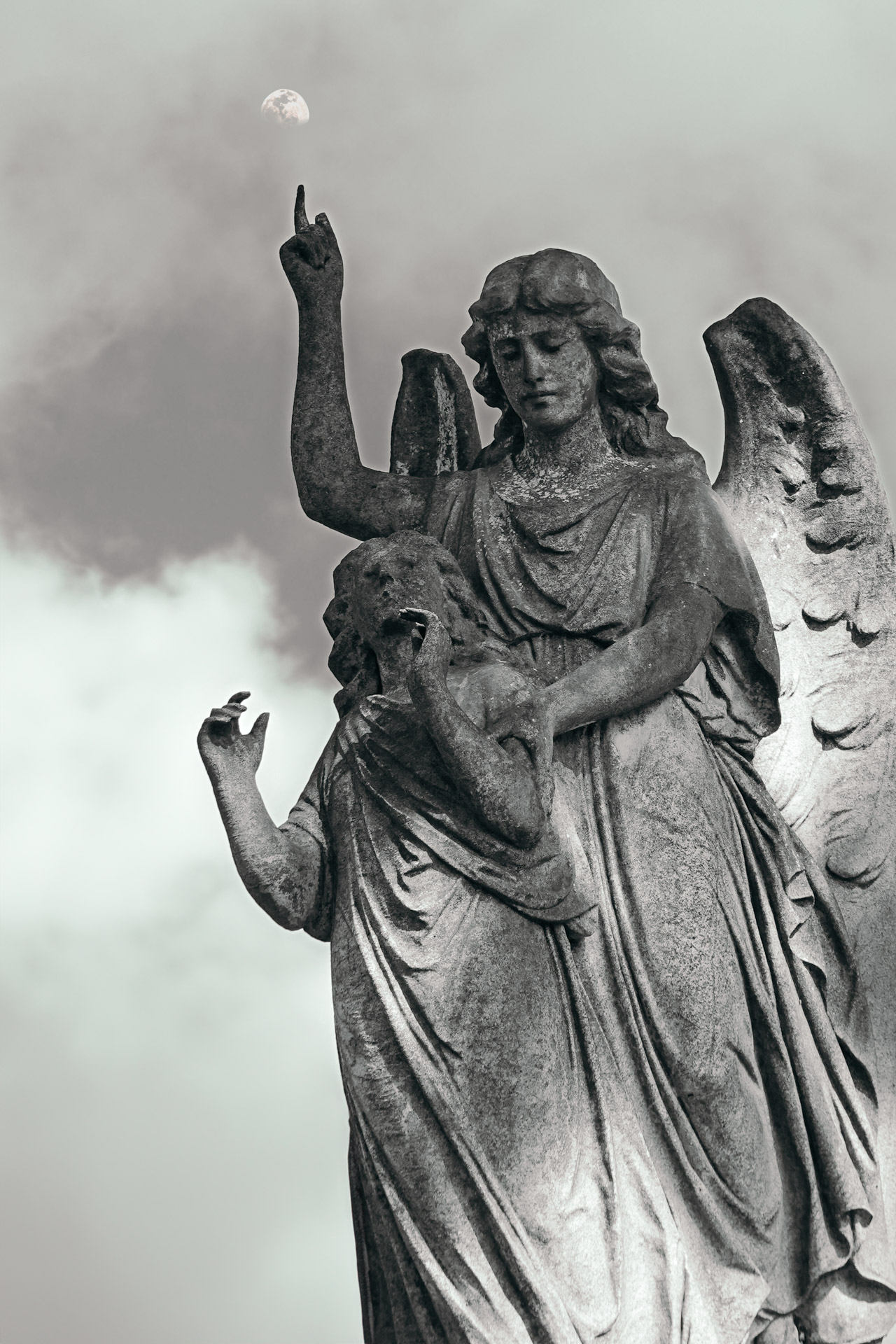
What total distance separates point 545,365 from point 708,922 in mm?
1872

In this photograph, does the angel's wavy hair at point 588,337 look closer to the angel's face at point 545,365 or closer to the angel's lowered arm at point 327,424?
the angel's face at point 545,365

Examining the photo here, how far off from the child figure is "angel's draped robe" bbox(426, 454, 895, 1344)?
5.7 inches

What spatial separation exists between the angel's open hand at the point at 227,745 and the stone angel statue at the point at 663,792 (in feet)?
1.38

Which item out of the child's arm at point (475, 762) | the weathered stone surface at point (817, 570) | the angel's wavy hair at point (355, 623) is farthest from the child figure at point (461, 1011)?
the weathered stone surface at point (817, 570)

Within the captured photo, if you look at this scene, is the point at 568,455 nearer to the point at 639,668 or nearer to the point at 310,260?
the point at 639,668

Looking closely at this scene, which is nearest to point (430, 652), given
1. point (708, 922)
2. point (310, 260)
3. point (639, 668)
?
point (639, 668)

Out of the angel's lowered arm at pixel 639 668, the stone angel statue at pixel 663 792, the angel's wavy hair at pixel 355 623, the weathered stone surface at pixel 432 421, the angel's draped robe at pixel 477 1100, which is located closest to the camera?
the angel's draped robe at pixel 477 1100

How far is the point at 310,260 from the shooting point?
9.56m

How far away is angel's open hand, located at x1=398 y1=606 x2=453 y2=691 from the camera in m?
8.30

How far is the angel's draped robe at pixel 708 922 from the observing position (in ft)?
27.5

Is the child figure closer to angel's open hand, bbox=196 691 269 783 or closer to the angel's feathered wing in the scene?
angel's open hand, bbox=196 691 269 783

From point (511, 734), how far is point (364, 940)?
29.0 inches

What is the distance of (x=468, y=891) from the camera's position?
8.34 meters

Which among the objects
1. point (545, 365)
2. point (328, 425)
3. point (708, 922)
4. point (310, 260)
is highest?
point (310, 260)
